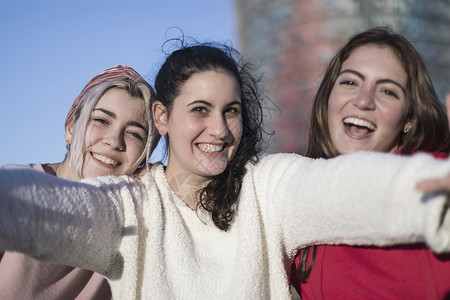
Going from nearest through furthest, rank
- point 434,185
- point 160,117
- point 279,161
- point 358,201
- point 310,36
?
point 434,185
point 358,201
point 279,161
point 160,117
point 310,36

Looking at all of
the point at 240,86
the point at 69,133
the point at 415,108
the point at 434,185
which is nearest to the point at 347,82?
the point at 415,108

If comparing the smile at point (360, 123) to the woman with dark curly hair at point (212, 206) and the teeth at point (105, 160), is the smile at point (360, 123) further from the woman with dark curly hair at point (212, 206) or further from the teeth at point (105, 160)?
the teeth at point (105, 160)

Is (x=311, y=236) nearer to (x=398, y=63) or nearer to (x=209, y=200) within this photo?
(x=209, y=200)

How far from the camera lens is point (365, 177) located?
1.19 meters

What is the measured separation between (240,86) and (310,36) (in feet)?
49.7

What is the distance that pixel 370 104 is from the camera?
171 centimetres

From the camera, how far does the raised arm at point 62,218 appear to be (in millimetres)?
1202

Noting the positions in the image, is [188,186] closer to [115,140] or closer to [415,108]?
[115,140]

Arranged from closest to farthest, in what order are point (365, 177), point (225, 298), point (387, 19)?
point (365, 177) < point (225, 298) < point (387, 19)

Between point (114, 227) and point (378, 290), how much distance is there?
0.84m

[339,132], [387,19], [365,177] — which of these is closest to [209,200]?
[339,132]

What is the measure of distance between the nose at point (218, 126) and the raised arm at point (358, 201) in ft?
0.73

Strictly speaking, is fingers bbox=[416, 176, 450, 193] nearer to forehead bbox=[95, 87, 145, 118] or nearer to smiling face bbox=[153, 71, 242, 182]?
smiling face bbox=[153, 71, 242, 182]

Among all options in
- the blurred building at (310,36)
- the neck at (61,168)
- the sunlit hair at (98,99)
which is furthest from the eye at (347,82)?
the blurred building at (310,36)
